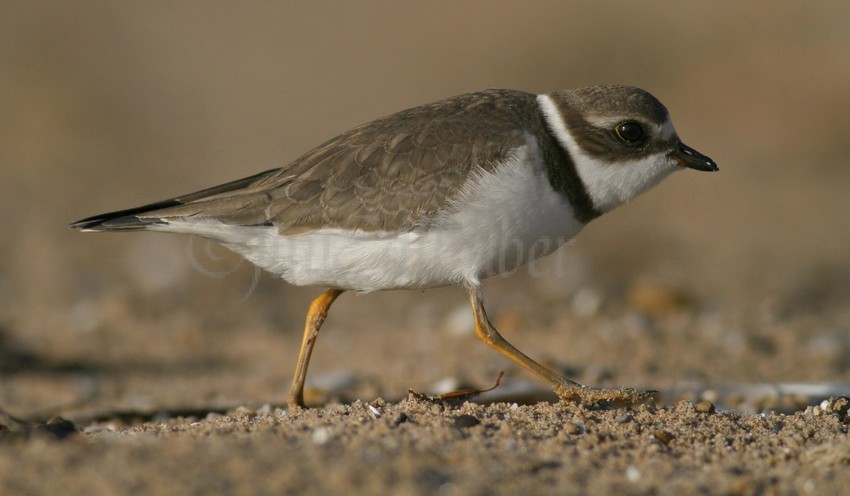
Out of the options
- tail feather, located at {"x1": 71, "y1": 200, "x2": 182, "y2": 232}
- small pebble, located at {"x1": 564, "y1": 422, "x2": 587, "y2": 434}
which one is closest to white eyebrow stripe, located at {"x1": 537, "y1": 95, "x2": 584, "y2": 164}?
small pebble, located at {"x1": 564, "y1": 422, "x2": 587, "y2": 434}

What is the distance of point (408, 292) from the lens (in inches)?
424

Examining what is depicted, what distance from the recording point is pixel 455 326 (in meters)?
8.73

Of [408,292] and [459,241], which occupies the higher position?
[459,241]

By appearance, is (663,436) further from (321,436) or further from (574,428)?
(321,436)

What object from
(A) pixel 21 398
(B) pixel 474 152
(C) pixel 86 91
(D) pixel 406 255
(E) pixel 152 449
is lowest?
(A) pixel 21 398

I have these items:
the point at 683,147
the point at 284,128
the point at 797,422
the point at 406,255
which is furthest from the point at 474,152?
the point at 284,128

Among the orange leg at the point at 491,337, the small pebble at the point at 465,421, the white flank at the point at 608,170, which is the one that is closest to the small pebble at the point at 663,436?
the small pebble at the point at 465,421

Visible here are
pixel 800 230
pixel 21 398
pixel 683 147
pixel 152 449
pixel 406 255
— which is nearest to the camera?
pixel 152 449

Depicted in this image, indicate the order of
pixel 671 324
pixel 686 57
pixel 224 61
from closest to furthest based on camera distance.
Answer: pixel 671 324 < pixel 686 57 < pixel 224 61

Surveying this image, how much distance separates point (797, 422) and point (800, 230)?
7917mm

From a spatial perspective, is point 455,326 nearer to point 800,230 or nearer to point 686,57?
point 800,230

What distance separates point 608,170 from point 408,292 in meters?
5.34

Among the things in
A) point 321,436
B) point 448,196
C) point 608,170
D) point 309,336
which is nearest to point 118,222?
point 309,336

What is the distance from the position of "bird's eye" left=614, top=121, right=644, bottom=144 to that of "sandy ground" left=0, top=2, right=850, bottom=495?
1561 millimetres
